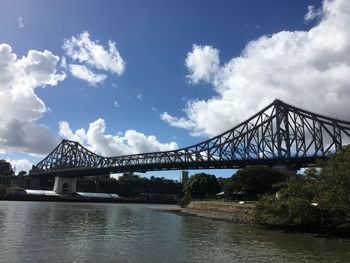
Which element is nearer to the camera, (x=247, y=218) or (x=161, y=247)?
(x=161, y=247)

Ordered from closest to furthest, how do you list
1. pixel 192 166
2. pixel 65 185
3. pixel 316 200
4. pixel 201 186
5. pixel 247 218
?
pixel 316 200 → pixel 247 218 → pixel 201 186 → pixel 192 166 → pixel 65 185

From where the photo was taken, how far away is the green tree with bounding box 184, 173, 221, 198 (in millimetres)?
117625

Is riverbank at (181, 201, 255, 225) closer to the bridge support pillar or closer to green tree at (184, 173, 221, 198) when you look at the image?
green tree at (184, 173, 221, 198)

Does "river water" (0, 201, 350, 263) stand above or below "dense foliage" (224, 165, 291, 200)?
below

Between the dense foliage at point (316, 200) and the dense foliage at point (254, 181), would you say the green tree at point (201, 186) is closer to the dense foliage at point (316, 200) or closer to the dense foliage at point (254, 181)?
the dense foliage at point (254, 181)

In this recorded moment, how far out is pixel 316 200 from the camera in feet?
136

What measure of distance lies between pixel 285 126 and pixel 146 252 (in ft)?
320

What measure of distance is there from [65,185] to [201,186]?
86.5m

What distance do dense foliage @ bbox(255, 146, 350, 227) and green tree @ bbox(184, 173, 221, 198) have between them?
67.8m

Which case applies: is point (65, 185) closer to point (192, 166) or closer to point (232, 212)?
point (192, 166)

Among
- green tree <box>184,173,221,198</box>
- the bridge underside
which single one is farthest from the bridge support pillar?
green tree <box>184,173,221,198</box>

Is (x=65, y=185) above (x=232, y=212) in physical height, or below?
above

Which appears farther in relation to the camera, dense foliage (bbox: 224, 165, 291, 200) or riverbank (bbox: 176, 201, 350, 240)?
dense foliage (bbox: 224, 165, 291, 200)

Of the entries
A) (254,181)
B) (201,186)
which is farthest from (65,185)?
(254,181)
